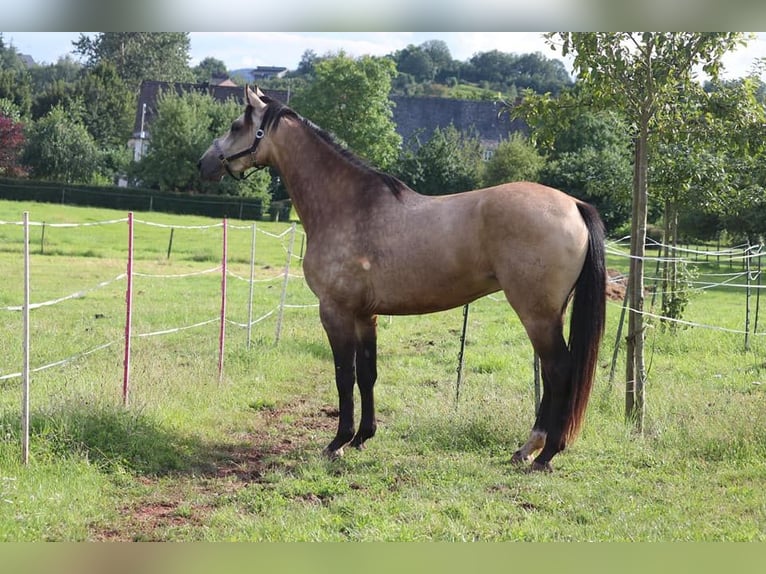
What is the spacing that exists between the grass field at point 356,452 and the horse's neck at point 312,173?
1.83 meters

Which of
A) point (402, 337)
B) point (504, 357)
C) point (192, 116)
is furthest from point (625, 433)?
point (192, 116)

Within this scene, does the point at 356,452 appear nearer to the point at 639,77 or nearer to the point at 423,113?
the point at 639,77

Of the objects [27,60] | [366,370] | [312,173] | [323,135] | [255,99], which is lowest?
[366,370]

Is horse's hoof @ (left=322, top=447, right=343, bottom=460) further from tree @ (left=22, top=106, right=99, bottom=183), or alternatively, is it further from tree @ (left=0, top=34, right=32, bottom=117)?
tree @ (left=0, top=34, right=32, bottom=117)

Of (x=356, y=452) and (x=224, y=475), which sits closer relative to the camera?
(x=224, y=475)

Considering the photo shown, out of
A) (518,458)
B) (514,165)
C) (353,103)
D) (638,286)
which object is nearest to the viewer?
(518,458)

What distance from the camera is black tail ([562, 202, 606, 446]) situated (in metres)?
4.96

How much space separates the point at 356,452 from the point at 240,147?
102 inches

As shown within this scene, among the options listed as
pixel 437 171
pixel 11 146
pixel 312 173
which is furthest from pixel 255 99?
pixel 11 146

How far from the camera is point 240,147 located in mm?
6031

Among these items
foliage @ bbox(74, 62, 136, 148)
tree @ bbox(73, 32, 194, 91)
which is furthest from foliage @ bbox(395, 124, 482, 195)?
tree @ bbox(73, 32, 194, 91)

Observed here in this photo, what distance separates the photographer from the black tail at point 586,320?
496 centimetres

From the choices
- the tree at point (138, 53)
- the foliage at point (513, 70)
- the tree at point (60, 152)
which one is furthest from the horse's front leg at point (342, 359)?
the foliage at point (513, 70)

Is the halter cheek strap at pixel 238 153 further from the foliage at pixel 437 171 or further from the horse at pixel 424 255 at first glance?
the foliage at pixel 437 171
